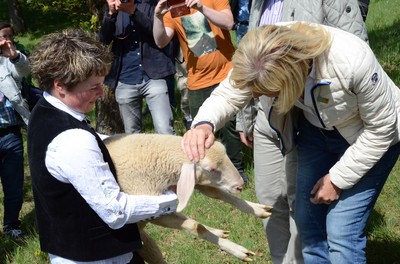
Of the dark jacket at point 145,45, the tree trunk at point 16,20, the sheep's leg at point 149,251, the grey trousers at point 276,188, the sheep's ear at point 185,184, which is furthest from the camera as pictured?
the tree trunk at point 16,20

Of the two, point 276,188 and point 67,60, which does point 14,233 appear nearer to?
point 276,188

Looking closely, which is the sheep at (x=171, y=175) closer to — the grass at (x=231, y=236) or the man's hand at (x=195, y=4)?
the grass at (x=231, y=236)

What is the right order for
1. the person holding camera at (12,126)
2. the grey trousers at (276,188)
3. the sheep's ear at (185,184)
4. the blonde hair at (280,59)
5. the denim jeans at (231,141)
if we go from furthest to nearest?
1. the denim jeans at (231,141)
2. the person holding camera at (12,126)
3. the grey trousers at (276,188)
4. the sheep's ear at (185,184)
5. the blonde hair at (280,59)

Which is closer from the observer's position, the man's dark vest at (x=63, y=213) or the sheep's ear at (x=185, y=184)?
the man's dark vest at (x=63, y=213)

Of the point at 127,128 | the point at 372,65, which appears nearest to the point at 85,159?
the point at 372,65

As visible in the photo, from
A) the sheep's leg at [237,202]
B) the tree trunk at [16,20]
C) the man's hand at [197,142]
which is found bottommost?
the tree trunk at [16,20]

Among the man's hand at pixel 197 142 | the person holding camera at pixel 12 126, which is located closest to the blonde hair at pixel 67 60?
the man's hand at pixel 197 142

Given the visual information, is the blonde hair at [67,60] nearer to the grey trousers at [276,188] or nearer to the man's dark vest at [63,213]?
the man's dark vest at [63,213]

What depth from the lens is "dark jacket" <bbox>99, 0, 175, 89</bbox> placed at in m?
5.10

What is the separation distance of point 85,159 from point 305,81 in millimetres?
1019

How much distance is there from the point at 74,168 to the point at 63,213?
248 mm

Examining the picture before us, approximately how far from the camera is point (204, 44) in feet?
16.5

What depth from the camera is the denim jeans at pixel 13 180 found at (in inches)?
203

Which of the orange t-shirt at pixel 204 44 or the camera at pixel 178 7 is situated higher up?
the camera at pixel 178 7
